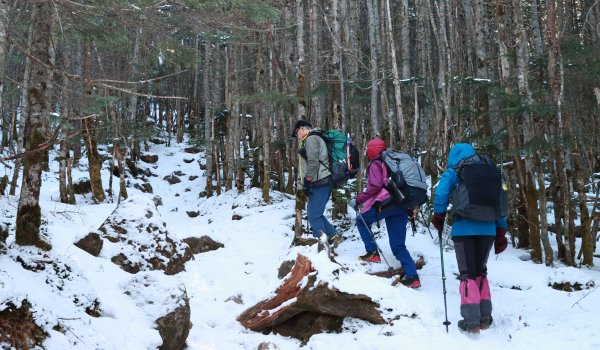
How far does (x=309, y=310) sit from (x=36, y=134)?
3333mm

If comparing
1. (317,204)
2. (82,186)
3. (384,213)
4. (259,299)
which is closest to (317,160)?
(317,204)

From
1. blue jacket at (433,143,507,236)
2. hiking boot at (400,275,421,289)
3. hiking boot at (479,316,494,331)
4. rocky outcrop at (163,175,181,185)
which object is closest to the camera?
hiking boot at (479,316,494,331)

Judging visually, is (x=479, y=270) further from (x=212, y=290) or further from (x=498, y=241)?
(x=212, y=290)

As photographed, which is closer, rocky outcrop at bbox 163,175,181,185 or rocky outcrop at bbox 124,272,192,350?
rocky outcrop at bbox 124,272,192,350

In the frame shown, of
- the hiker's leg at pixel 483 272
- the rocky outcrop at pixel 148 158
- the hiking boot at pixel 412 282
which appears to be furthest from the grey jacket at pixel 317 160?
the rocky outcrop at pixel 148 158

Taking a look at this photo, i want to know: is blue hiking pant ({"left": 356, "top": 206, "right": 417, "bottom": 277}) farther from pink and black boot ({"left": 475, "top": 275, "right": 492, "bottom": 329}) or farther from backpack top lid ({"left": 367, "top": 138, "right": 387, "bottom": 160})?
pink and black boot ({"left": 475, "top": 275, "right": 492, "bottom": 329})

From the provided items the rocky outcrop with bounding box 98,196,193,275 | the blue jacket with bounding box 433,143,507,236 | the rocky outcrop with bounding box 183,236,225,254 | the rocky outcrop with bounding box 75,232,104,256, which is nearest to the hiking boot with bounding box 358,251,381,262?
the blue jacket with bounding box 433,143,507,236

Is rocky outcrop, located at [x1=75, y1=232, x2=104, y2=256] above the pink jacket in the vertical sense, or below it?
below

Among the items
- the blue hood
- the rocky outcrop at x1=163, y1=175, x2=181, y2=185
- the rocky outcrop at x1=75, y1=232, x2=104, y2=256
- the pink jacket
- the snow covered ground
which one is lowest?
the rocky outcrop at x1=163, y1=175, x2=181, y2=185

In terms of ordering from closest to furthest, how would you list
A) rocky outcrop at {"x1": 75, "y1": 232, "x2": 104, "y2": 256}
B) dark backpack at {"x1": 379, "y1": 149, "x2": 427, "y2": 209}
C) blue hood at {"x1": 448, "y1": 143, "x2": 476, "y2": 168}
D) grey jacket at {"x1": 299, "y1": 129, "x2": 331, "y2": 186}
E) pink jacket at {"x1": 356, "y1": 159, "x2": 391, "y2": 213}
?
blue hood at {"x1": 448, "y1": 143, "x2": 476, "y2": 168}, rocky outcrop at {"x1": 75, "y1": 232, "x2": 104, "y2": 256}, dark backpack at {"x1": 379, "y1": 149, "x2": 427, "y2": 209}, pink jacket at {"x1": 356, "y1": 159, "x2": 391, "y2": 213}, grey jacket at {"x1": 299, "y1": 129, "x2": 331, "y2": 186}

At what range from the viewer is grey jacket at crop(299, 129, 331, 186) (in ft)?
22.3

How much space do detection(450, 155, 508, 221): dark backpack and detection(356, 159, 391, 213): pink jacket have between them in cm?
123

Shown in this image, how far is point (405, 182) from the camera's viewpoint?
5691 mm

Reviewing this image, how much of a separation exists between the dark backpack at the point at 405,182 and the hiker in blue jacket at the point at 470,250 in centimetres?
81
